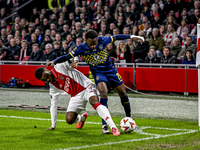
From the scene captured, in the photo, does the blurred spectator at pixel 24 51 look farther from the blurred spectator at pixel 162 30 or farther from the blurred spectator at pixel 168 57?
the blurred spectator at pixel 168 57

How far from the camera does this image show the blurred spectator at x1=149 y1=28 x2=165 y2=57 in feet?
45.1

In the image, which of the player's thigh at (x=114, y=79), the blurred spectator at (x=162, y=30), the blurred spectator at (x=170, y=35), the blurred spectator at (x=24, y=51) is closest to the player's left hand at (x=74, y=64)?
the player's thigh at (x=114, y=79)

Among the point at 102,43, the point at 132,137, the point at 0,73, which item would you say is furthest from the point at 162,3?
the point at 132,137

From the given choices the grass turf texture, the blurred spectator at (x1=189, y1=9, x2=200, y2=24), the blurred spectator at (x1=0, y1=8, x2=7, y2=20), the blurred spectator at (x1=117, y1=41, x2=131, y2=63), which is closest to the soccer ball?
the grass turf texture

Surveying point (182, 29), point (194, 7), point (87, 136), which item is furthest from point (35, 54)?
point (87, 136)

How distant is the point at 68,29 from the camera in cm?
1772

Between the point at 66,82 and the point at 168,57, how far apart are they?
6891mm

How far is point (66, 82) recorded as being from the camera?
682 centimetres

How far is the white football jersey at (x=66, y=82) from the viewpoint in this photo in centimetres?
679

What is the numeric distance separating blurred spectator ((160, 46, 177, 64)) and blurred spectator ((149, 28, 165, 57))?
2.32 feet

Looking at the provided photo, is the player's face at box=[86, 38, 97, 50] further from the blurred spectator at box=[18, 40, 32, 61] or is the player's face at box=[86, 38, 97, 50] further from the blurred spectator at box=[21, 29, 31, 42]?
the blurred spectator at box=[21, 29, 31, 42]

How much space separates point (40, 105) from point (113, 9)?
28.8 feet

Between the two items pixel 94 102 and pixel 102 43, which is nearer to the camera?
pixel 94 102

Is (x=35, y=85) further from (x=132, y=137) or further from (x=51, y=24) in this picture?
(x=132, y=137)
